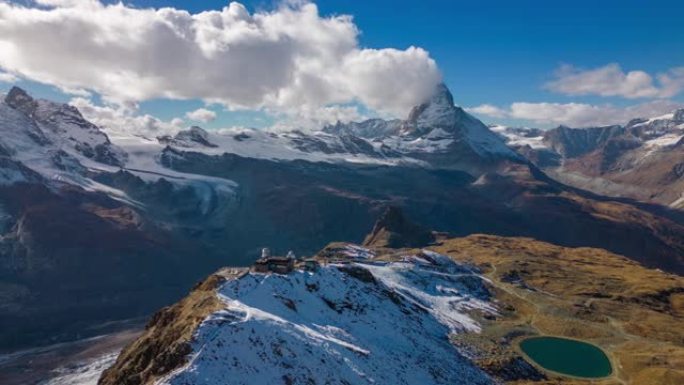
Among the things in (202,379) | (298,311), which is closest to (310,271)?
(298,311)

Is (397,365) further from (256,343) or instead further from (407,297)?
(407,297)

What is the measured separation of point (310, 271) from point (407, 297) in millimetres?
37875

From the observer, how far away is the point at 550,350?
140m

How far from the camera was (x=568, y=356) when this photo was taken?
136250 mm

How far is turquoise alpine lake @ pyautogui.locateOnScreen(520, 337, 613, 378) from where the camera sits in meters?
127

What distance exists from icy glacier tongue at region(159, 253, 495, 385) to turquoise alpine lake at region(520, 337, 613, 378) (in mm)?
15621

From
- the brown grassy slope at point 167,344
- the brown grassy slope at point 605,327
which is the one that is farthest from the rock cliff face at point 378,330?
the brown grassy slope at point 605,327

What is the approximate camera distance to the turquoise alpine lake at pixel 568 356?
127 meters

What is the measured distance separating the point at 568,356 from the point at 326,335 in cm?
6856

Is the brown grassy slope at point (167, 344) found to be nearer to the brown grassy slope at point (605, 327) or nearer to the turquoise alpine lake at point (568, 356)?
the brown grassy slope at point (605, 327)

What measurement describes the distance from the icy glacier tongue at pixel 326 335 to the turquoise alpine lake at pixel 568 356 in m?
15.6

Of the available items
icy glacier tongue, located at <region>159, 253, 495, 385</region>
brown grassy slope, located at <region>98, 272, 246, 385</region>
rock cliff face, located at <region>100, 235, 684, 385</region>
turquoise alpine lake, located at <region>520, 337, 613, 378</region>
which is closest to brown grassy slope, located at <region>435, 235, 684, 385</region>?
rock cliff face, located at <region>100, 235, 684, 385</region>

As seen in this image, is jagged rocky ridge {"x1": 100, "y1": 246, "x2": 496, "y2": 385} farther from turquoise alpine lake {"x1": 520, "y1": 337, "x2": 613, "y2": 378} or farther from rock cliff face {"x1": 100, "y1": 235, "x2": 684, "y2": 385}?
turquoise alpine lake {"x1": 520, "y1": 337, "x2": 613, "y2": 378}

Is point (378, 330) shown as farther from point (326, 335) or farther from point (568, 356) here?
point (568, 356)
